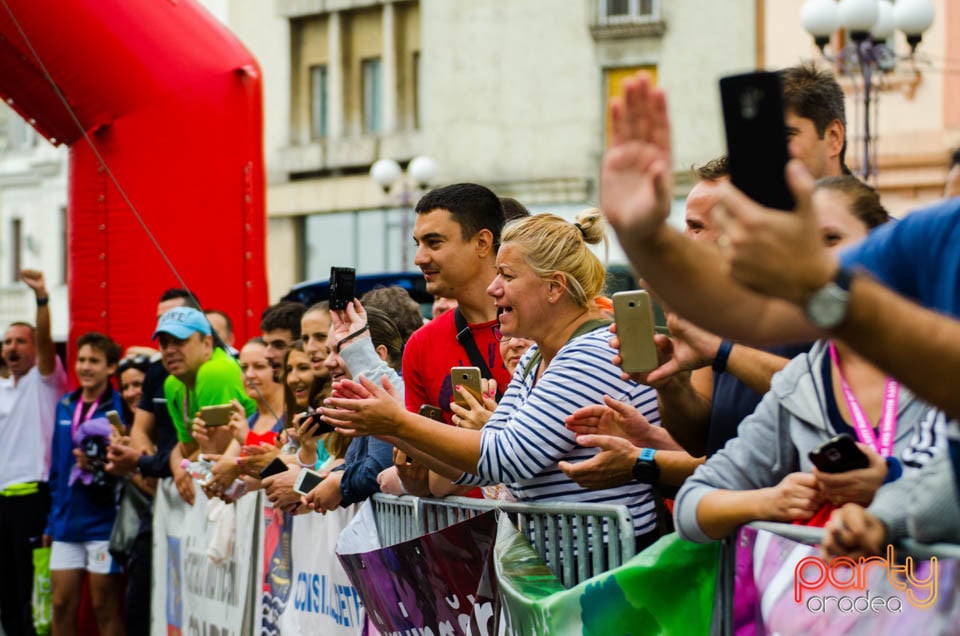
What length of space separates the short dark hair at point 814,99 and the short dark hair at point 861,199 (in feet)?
2.83

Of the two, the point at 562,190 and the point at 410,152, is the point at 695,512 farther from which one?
the point at 410,152

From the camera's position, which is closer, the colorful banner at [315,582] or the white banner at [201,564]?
the colorful banner at [315,582]

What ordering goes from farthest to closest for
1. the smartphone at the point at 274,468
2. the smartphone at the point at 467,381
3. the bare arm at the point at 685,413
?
the smartphone at the point at 274,468 → the smartphone at the point at 467,381 → the bare arm at the point at 685,413

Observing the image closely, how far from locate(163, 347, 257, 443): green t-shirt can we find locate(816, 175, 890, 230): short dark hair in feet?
16.2

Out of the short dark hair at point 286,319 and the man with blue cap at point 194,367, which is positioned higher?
the short dark hair at point 286,319

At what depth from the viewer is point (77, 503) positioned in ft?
29.1

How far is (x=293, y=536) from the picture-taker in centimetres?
614

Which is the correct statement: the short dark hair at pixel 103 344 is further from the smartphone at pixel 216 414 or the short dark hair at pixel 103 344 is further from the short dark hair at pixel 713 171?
the short dark hair at pixel 713 171

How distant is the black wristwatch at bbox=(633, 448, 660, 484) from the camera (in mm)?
3682

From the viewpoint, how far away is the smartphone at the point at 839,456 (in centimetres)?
266

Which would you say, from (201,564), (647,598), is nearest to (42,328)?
(201,564)

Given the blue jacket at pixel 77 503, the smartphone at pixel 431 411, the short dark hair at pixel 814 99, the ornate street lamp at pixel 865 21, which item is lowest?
the blue jacket at pixel 77 503

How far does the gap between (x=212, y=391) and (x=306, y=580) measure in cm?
206

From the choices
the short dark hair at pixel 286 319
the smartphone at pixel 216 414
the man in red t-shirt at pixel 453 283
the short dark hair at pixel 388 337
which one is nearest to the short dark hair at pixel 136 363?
the short dark hair at pixel 286 319
